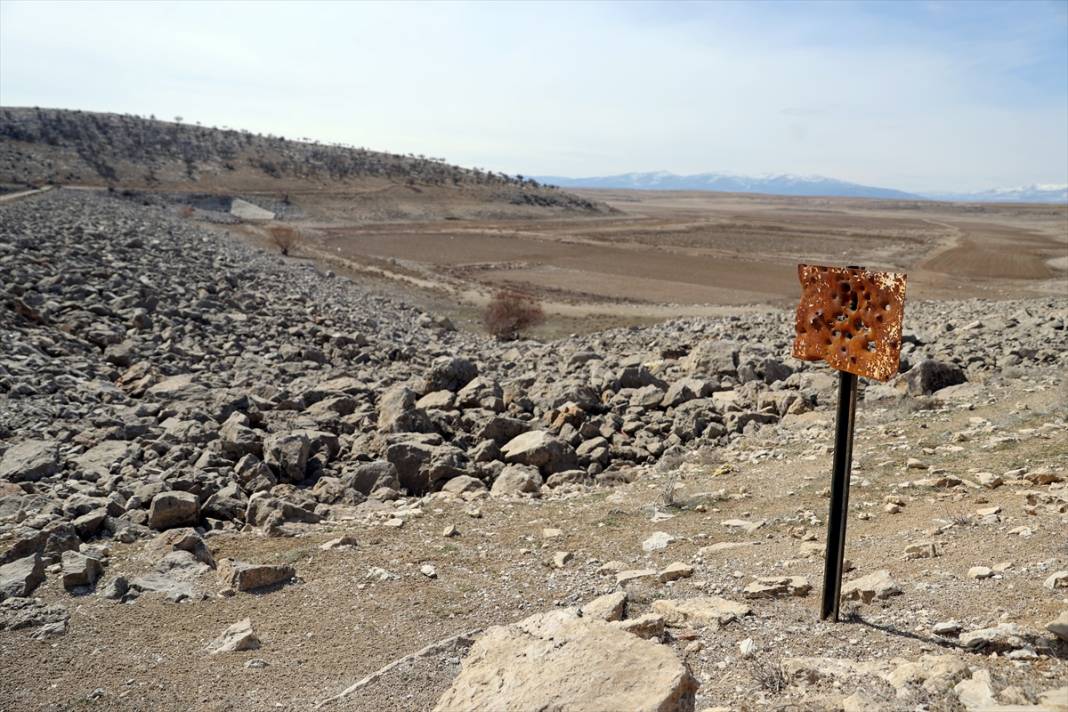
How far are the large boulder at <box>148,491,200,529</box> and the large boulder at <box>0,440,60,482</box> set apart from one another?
1672mm

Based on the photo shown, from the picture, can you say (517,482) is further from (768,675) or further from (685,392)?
(768,675)

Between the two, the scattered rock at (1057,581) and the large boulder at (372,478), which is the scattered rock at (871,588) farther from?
the large boulder at (372,478)

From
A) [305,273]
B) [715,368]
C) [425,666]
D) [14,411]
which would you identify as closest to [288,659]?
[425,666]

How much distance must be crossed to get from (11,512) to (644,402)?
7918 mm

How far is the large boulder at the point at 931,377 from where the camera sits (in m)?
10.9

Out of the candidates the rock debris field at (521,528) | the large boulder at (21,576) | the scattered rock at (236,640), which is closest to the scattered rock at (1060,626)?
the rock debris field at (521,528)

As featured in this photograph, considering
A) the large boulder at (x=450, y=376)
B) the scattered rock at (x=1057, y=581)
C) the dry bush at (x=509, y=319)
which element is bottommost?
the dry bush at (x=509, y=319)

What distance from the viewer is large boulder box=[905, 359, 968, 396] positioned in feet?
35.9

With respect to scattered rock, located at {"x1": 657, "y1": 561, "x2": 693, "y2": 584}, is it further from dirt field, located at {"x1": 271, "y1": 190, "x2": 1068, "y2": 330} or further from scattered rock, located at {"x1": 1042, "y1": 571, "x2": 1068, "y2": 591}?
dirt field, located at {"x1": 271, "y1": 190, "x2": 1068, "y2": 330}

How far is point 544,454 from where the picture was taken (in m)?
9.88

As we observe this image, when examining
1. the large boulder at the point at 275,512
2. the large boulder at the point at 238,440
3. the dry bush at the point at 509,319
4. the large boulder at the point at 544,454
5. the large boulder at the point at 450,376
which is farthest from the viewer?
the dry bush at the point at 509,319

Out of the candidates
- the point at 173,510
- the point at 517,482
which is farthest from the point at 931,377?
the point at 173,510

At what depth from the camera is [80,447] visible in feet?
30.8

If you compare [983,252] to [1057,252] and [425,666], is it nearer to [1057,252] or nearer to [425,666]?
[1057,252]
